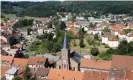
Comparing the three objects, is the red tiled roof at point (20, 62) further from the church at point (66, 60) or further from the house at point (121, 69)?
the house at point (121, 69)

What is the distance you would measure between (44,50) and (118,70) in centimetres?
1740

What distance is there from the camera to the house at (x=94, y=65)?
27.0 meters

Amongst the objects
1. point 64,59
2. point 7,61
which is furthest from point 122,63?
point 7,61

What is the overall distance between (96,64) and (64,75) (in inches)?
182

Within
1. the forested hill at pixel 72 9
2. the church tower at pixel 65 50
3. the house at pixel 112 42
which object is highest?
the forested hill at pixel 72 9

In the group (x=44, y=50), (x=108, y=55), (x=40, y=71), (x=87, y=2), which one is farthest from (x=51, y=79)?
(x=87, y=2)

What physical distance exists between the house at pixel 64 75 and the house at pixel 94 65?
3.59 meters

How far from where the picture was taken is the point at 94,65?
27703 millimetres

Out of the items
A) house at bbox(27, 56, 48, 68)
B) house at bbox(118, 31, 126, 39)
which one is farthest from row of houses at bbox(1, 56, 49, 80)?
house at bbox(118, 31, 126, 39)

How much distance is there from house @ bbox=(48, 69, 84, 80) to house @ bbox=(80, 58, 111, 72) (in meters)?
3.59

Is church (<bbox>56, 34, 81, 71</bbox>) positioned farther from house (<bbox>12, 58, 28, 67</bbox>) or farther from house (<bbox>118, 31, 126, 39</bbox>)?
house (<bbox>118, 31, 126, 39</bbox>)

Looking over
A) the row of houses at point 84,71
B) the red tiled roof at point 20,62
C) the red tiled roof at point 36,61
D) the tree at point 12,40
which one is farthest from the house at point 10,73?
the tree at point 12,40

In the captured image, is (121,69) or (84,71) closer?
(121,69)

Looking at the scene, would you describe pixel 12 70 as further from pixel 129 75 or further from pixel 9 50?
pixel 9 50
